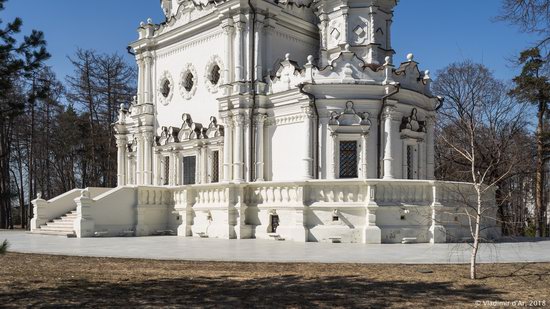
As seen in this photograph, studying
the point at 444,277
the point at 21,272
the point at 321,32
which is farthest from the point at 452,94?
the point at 21,272

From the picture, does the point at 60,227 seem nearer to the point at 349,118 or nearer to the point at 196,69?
the point at 196,69

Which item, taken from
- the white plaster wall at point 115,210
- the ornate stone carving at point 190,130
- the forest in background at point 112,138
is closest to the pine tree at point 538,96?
the forest in background at point 112,138

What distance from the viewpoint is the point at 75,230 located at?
22.6m

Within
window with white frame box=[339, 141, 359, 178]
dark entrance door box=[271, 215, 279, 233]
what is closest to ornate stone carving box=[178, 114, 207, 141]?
dark entrance door box=[271, 215, 279, 233]

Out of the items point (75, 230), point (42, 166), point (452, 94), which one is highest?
point (452, 94)

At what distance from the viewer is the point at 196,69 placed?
2850 cm

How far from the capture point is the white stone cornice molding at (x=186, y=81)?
28.8 m

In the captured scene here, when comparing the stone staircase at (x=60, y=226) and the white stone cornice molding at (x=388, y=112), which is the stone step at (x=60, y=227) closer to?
the stone staircase at (x=60, y=226)

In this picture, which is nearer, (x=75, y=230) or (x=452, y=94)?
(x=75, y=230)

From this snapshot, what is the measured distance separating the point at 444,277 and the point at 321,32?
19.9 meters

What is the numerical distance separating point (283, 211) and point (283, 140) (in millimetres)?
4414

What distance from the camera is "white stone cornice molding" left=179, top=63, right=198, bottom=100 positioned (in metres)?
28.8

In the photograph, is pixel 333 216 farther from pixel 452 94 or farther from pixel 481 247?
pixel 452 94

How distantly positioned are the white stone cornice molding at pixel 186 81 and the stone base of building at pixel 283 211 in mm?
6037
